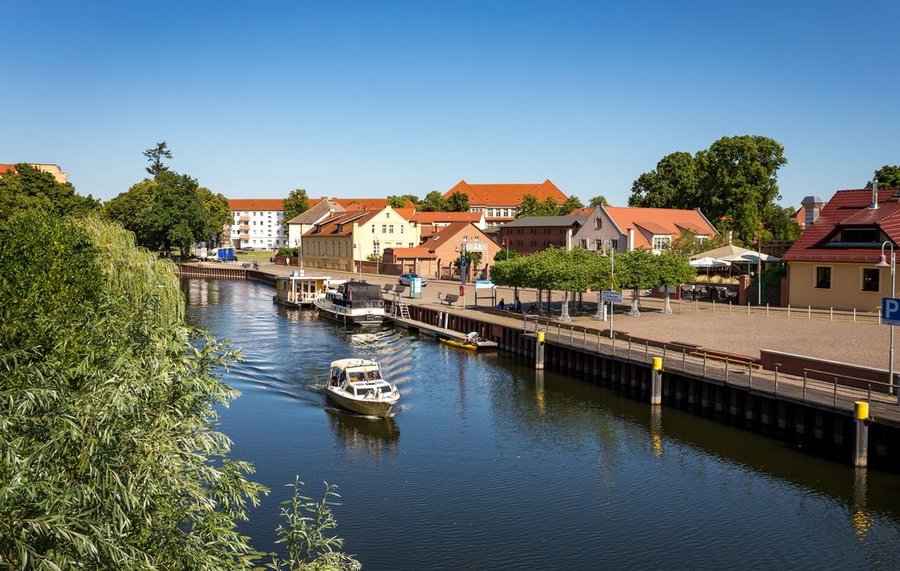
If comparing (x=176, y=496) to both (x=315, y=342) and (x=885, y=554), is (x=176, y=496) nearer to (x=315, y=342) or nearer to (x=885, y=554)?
(x=885, y=554)

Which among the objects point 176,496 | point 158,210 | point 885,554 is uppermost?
point 158,210

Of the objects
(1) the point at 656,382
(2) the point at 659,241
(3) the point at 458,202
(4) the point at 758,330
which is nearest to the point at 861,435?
(1) the point at 656,382

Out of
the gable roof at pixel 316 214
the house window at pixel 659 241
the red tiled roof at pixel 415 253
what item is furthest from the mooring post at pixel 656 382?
the gable roof at pixel 316 214

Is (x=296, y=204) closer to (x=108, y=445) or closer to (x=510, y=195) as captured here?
(x=510, y=195)

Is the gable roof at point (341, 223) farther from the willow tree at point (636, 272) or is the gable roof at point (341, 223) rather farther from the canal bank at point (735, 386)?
the canal bank at point (735, 386)

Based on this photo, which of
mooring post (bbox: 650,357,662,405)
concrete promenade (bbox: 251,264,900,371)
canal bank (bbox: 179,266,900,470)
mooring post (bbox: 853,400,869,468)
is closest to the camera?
mooring post (bbox: 853,400,869,468)

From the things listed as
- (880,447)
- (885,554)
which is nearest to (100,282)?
(885,554)

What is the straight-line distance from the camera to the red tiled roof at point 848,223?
5619cm

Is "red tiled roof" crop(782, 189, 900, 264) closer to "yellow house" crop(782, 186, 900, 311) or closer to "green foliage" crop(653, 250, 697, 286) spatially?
"yellow house" crop(782, 186, 900, 311)

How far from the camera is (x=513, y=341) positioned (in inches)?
2186

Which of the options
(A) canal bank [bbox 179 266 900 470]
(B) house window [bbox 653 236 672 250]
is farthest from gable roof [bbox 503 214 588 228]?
(A) canal bank [bbox 179 266 900 470]

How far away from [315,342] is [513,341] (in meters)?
14.6

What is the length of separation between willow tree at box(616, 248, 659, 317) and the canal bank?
13.4 feet

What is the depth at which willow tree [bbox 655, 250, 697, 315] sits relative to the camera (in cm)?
5834
